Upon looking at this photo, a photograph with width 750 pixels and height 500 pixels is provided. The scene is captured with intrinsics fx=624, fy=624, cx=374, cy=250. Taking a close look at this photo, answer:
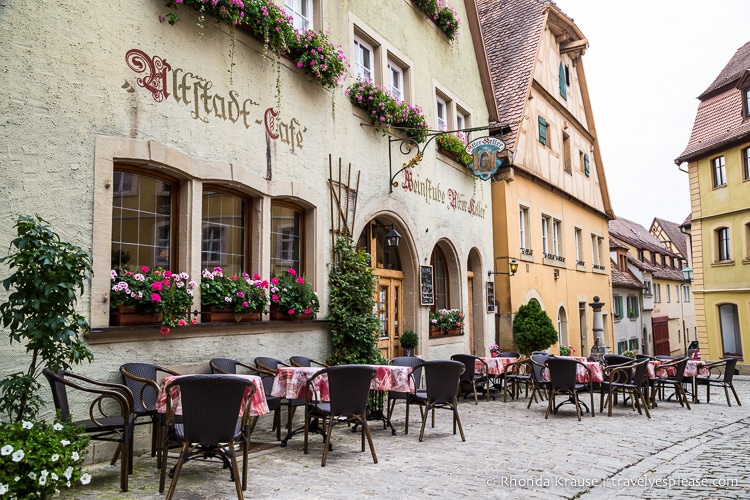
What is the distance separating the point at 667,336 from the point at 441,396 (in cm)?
3755

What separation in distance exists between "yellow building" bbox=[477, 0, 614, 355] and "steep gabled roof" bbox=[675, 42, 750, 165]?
12.0ft

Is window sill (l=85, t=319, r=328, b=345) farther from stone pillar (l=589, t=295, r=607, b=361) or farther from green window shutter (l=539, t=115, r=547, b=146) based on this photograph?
green window shutter (l=539, t=115, r=547, b=146)

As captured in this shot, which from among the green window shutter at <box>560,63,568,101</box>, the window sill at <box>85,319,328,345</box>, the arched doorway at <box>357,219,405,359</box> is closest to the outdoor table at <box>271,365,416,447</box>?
the window sill at <box>85,319,328,345</box>

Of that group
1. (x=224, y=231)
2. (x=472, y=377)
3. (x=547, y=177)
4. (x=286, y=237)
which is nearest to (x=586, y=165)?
(x=547, y=177)

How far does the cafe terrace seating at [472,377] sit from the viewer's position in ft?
30.0

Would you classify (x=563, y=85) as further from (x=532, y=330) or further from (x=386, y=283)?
(x=386, y=283)

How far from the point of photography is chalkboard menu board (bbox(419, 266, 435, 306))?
1099 centimetres

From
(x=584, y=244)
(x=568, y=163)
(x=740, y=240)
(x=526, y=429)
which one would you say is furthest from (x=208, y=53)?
(x=740, y=240)

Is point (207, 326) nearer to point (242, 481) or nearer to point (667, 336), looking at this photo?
point (242, 481)

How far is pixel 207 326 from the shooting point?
641 cm

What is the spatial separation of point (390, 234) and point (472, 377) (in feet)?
8.17

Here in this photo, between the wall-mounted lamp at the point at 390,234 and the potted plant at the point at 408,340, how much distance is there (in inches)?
60.3

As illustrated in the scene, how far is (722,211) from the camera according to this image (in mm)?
21391

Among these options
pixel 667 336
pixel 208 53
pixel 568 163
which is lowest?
pixel 667 336
